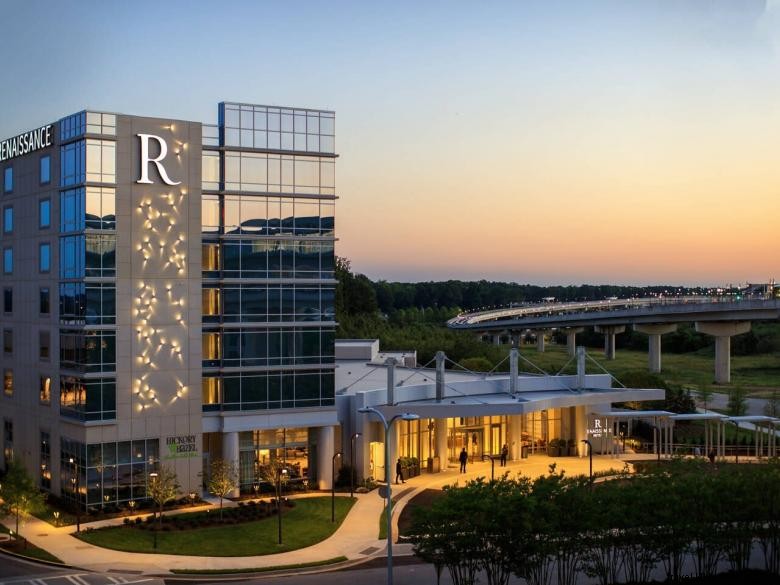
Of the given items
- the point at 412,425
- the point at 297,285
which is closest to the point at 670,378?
the point at 412,425

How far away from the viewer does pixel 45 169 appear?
6147cm

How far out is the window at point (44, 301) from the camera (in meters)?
61.3

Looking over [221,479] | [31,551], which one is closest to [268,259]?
[221,479]

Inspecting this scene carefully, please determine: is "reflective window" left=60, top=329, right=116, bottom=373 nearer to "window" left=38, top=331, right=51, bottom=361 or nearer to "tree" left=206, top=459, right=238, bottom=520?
"window" left=38, top=331, right=51, bottom=361

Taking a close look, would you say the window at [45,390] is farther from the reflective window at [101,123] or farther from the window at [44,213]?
the reflective window at [101,123]

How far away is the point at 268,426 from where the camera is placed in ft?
203

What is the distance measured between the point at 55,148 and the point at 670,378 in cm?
10162

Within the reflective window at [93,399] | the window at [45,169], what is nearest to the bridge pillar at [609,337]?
the window at [45,169]

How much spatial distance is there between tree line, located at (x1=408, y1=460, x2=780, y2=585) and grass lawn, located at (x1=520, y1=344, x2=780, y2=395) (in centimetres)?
7192

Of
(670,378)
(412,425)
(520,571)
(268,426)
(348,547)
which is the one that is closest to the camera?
(520,571)

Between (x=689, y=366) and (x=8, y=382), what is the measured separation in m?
124

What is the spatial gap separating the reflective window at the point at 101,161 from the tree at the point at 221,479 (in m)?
17.5

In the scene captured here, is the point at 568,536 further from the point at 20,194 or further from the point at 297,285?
the point at 20,194

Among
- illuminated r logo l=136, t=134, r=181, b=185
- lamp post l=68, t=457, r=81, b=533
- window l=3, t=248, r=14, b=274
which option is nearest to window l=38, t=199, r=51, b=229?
window l=3, t=248, r=14, b=274
